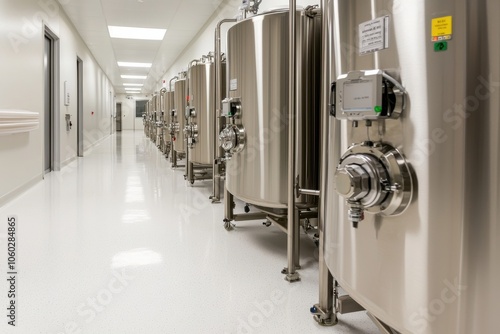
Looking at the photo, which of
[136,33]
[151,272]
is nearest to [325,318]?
[151,272]

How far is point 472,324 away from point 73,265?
2.04 metres

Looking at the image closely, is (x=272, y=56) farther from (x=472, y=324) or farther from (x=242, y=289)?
(x=472, y=324)

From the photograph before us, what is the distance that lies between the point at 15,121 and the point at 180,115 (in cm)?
262

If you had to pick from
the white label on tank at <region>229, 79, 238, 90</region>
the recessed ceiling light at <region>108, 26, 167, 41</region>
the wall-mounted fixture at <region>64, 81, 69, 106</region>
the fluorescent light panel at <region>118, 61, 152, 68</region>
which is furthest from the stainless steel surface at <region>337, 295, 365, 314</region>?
the fluorescent light panel at <region>118, 61, 152, 68</region>

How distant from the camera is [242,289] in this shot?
6.42 ft

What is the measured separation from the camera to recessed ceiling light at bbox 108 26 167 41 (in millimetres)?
8554

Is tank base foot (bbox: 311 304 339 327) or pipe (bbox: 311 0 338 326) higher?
pipe (bbox: 311 0 338 326)

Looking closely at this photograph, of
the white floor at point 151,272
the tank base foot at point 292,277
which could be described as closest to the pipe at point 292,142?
the tank base foot at point 292,277

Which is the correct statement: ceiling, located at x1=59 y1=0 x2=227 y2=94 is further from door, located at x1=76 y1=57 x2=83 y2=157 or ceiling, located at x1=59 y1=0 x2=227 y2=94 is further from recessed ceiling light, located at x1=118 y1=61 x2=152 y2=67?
recessed ceiling light, located at x1=118 y1=61 x2=152 y2=67

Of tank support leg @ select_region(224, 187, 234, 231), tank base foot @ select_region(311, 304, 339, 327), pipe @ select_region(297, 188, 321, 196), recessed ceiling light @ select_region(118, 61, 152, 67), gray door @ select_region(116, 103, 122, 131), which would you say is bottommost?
tank base foot @ select_region(311, 304, 339, 327)

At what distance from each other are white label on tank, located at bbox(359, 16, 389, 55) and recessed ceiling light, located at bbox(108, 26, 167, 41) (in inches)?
317

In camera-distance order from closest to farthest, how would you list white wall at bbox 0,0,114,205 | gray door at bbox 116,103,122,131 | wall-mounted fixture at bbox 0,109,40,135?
wall-mounted fixture at bbox 0,109,40,135 < white wall at bbox 0,0,114,205 < gray door at bbox 116,103,122,131

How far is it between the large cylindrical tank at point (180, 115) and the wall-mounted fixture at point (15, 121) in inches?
80.7

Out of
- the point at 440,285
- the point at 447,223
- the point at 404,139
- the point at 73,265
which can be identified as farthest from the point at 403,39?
the point at 73,265
